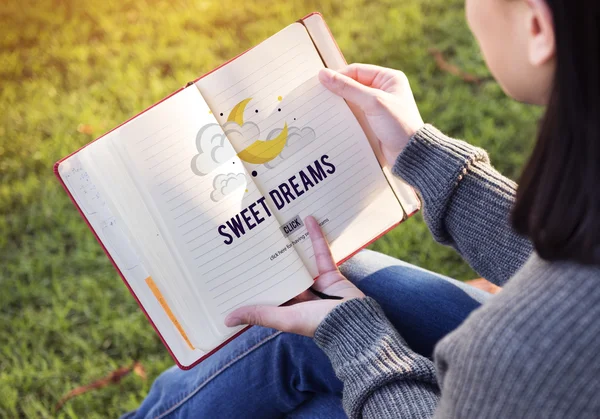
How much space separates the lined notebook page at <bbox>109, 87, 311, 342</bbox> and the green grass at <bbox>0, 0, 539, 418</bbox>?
0.66 metres

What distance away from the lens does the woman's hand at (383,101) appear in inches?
38.9

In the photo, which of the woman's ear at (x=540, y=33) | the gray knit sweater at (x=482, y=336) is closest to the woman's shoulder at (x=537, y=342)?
the gray knit sweater at (x=482, y=336)

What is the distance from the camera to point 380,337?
2.96 feet

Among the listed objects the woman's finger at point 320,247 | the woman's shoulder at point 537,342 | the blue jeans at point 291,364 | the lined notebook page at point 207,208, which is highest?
the lined notebook page at point 207,208

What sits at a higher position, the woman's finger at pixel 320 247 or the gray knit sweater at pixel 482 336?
the woman's finger at pixel 320 247

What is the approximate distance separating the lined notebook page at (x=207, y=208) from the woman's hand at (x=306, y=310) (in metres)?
0.02

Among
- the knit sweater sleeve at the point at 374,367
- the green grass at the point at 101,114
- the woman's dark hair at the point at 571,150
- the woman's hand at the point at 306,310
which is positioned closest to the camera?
the woman's dark hair at the point at 571,150

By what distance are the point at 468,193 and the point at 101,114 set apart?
1.36 metres

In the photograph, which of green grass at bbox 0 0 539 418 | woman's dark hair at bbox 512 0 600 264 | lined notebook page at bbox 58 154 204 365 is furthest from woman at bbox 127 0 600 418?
green grass at bbox 0 0 539 418

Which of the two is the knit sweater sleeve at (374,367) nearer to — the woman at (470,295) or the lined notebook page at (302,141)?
the woman at (470,295)

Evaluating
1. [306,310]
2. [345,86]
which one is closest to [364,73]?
[345,86]

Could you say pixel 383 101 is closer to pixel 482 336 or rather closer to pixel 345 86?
pixel 345 86

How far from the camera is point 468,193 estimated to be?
0.98m

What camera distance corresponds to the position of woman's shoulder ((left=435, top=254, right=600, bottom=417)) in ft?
1.92
